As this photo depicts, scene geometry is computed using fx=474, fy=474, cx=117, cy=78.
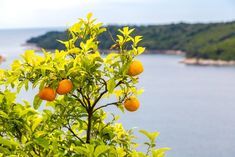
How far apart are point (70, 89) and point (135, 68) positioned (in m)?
0.64

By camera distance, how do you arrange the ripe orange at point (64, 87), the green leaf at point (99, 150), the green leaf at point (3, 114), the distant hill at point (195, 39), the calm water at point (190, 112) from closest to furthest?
the green leaf at point (99, 150)
the ripe orange at point (64, 87)
the green leaf at point (3, 114)
the calm water at point (190, 112)
the distant hill at point (195, 39)

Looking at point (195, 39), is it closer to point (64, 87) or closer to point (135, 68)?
point (135, 68)

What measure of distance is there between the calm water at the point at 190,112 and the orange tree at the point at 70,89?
37.9m

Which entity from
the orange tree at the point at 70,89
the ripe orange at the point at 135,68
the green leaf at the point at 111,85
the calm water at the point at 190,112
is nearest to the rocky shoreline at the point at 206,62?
the calm water at the point at 190,112

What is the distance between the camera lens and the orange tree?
4461mm

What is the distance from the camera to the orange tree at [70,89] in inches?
176

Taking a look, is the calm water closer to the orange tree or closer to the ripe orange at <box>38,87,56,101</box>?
the orange tree

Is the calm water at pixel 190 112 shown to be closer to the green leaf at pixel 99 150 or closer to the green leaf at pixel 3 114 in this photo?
the green leaf at pixel 3 114

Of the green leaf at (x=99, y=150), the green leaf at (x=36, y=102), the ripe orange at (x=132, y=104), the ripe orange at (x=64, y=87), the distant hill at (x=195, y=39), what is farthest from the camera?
the distant hill at (x=195, y=39)

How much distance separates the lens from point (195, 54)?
494ft

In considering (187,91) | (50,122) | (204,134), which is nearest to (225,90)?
(187,91)

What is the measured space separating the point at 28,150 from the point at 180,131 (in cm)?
4948

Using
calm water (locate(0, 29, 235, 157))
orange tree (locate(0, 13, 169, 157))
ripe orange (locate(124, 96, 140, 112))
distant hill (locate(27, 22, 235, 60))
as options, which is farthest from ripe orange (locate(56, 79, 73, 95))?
distant hill (locate(27, 22, 235, 60))

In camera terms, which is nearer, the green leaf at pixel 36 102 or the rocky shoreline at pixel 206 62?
the green leaf at pixel 36 102
